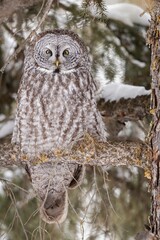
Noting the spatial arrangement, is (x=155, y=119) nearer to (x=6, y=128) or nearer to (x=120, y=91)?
(x=120, y=91)

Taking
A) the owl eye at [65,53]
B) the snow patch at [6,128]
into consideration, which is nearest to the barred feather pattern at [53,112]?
the owl eye at [65,53]

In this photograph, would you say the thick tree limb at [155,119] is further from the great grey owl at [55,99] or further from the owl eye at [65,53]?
the owl eye at [65,53]

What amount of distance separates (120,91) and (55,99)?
0.74m

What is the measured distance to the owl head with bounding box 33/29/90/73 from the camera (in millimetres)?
3084

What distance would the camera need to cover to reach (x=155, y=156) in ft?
7.33

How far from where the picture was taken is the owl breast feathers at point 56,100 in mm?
2977

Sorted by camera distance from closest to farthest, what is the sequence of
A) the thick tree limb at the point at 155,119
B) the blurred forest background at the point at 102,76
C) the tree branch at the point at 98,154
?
the thick tree limb at the point at 155,119
the tree branch at the point at 98,154
the blurred forest background at the point at 102,76

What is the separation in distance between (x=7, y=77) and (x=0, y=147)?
43.3 inches

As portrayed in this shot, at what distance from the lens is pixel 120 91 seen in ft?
11.9

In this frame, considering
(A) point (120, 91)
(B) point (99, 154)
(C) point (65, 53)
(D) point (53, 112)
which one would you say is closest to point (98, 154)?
(B) point (99, 154)

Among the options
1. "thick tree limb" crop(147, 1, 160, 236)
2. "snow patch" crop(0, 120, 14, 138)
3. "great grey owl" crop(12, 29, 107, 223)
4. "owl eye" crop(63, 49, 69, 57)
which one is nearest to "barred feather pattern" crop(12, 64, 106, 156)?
"great grey owl" crop(12, 29, 107, 223)

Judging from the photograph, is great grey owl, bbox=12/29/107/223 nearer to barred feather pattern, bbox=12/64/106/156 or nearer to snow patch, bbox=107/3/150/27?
barred feather pattern, bbox=12/64/106/156

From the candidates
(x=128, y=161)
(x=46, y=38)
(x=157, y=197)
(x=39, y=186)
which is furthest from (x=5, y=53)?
(x=157, y=197)

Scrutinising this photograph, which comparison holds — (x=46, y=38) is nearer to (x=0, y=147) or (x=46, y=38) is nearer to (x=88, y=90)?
(x=88, y=90)
